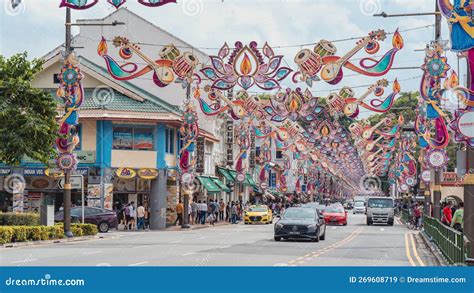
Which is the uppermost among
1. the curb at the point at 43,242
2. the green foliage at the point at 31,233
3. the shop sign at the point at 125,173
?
the shop sign at the point at 125,173

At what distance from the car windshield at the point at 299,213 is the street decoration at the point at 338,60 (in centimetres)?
718

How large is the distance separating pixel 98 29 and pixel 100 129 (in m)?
13.0

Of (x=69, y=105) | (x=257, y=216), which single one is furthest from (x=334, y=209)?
(x=69, y=105)

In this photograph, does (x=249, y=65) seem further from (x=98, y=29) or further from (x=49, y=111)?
(x=98, y=29)

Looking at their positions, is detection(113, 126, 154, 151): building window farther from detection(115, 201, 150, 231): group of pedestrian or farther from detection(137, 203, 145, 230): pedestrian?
detection(137, 203, 145, 230): pedestrian

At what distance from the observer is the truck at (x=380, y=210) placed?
59750 mm

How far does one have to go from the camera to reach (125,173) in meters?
51.4

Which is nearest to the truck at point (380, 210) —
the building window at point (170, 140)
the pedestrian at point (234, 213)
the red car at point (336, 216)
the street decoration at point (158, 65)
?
the red car at point (336, 216)

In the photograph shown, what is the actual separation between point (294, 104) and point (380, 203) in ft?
76.6

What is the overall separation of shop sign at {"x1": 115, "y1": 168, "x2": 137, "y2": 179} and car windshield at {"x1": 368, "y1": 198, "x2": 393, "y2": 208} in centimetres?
1828

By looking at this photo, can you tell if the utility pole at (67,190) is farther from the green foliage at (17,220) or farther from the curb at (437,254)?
the curb at (437,254)

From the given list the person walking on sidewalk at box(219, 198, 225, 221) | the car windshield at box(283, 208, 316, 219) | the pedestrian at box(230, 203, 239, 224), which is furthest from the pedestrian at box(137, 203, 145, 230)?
the person walking on sidewalk at box(219, 198, 225, 221)
